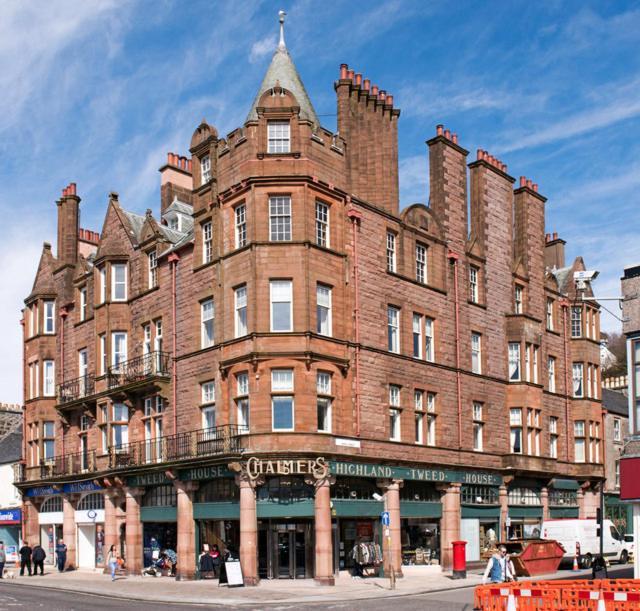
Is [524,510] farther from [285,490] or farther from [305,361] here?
[305,361]

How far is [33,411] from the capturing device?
52719mm

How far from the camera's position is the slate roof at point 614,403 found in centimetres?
6444

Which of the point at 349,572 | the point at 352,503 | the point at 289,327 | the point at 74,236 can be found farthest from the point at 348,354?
the point at 74,236

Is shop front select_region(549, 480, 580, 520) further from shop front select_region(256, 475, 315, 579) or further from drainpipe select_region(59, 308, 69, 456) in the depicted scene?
drainpipe select_region(59, 308, 69, 456)

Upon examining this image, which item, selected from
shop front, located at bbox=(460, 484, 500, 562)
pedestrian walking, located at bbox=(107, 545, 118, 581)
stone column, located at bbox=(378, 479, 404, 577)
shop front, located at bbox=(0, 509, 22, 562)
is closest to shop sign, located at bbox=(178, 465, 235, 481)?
pedestrian walking, located at bbox=(107, 545, 118, 581)

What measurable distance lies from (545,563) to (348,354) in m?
11.6

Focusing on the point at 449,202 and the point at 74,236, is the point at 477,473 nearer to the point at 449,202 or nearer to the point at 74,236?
the point at 449,202

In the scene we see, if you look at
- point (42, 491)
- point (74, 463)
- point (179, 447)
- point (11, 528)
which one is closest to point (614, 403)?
point (179, 447)

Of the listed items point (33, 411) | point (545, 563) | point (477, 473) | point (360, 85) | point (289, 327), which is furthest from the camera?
point (33, 411)

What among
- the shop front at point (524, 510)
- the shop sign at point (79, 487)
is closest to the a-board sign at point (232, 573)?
the shop sign at point (79, 487)

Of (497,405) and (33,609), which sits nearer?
(33,609)

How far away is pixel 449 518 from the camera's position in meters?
42.5

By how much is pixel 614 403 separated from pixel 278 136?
128 ft

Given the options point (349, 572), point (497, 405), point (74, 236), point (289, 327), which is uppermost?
point (74, 236)
